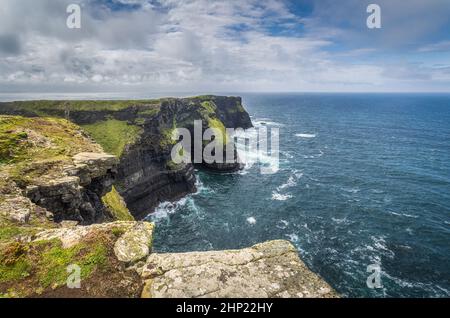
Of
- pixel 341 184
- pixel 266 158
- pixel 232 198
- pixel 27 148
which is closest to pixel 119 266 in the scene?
pixel 27 148

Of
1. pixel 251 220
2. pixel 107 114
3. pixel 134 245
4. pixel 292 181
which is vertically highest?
pixel 107 114

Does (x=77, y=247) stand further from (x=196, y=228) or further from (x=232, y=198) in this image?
(x=232, y=198)

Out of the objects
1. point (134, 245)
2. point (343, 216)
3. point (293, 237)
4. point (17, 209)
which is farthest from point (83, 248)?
point (343, 216)

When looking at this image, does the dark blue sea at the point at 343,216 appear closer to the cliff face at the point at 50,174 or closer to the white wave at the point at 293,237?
the white wave at the point at 293,237

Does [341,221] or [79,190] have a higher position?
[79,190]

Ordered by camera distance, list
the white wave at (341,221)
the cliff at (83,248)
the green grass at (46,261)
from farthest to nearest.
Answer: the white wave at (341,221), the green grass at (46,261), the cliff at (83,248)

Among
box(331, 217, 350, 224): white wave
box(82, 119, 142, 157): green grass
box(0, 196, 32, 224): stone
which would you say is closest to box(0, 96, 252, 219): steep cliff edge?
box(82, 119, 142, 157): green grass

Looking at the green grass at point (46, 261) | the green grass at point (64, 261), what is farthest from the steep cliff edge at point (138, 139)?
the green grass at point (64, 261)

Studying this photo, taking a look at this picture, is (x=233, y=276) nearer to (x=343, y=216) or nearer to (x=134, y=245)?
(x=134, y=245)
